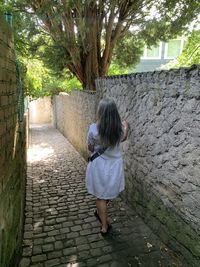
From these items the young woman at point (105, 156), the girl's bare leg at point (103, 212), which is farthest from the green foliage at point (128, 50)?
the girl's bare leg at point (103, 212)

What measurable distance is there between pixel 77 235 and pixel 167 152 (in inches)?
66.8

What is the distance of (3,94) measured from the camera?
2133 millimetres

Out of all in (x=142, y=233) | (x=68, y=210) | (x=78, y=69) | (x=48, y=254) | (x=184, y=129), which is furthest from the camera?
(x=78, y=69)

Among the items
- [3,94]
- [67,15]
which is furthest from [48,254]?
[67,15]

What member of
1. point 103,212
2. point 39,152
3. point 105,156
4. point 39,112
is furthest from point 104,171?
point 39,112

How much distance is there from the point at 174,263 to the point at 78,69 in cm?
615

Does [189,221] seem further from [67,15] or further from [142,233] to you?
[67,15]

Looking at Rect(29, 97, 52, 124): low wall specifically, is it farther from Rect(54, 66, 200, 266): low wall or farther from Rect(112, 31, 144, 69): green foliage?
Rect(54, 66, 200, 266): low wall

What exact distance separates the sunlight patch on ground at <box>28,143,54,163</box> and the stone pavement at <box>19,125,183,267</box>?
7.22 ft

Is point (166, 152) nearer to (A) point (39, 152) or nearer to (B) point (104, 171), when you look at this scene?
(B) point (104, 171)

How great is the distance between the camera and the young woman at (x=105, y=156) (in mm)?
2922

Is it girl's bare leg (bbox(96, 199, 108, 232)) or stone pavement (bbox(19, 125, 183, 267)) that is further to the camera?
girl's bare leg (bbox(96, 199, 108, 232))

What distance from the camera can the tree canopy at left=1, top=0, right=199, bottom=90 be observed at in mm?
6215

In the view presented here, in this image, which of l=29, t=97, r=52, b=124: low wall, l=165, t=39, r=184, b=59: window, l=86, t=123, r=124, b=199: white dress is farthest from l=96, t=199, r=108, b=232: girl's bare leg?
l=29, t=97, r=52, b=124: low wall
